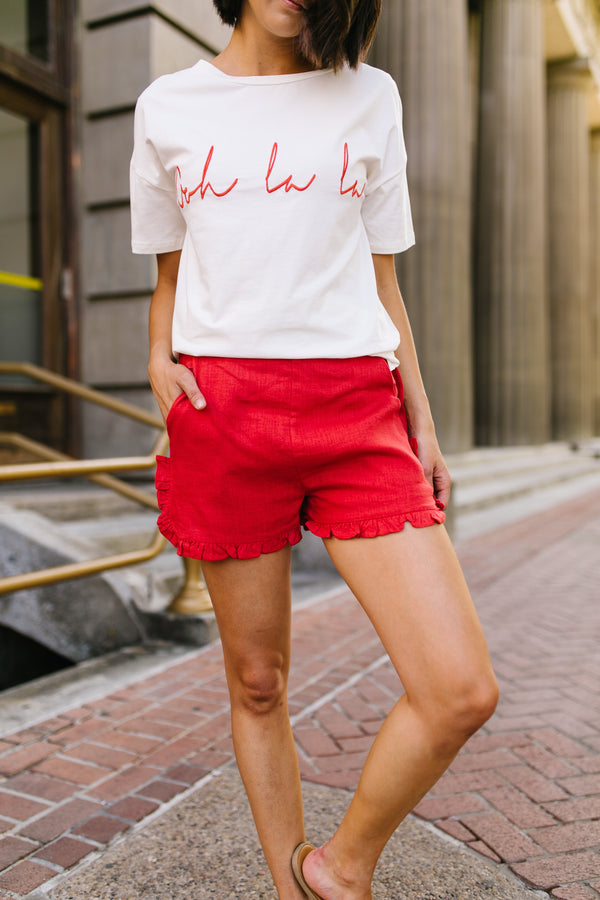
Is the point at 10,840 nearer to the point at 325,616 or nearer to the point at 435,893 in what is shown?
the point at 435,893

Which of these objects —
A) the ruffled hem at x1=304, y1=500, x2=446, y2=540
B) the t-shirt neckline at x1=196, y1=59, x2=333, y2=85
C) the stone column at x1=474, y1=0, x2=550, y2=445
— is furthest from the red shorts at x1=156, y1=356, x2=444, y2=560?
the stone column at x1=474, y1=0, x2=550, y2=445

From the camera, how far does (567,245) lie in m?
20.3

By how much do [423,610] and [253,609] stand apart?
0.37 meters

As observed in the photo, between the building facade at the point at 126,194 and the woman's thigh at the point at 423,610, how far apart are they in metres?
5.17

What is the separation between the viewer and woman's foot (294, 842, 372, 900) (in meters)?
1.51

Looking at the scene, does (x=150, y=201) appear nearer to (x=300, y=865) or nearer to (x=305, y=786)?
(x=300, y=865)

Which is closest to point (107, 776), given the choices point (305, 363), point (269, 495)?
point (269, 495)

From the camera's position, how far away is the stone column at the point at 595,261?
27172 mm

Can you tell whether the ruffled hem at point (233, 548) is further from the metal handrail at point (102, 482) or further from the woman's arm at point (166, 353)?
the metal handrail at point (102, 482)

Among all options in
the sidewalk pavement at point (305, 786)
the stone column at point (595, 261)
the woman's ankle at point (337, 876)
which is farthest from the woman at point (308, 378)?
the stone column at point (595, 261)

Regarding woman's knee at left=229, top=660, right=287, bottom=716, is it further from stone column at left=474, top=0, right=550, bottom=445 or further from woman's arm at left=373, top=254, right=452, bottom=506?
stone column at left=474, top=0, right=550, bottom=445

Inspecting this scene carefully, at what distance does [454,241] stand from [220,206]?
9262mm

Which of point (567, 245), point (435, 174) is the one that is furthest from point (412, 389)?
point (567, 245)

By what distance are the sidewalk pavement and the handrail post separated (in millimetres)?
242
